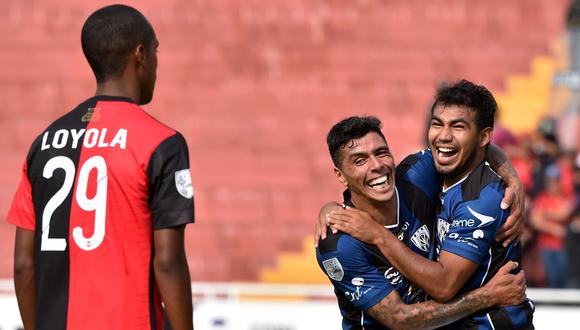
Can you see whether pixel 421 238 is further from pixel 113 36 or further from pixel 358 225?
pixel 113 36

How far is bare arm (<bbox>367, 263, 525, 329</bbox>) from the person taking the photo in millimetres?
4250

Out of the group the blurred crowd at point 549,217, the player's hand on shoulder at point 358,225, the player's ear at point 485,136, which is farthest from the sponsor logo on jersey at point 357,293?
the blurred crowd at point 549,217

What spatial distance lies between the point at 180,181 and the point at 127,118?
313mm

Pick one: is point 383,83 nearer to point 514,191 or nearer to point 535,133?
point 535,133

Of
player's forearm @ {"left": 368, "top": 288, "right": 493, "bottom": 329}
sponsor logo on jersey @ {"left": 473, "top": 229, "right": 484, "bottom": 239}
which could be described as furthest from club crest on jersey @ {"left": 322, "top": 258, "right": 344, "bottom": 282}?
sponsor logo on jersey @ {"left": 473, "top": 229, "right": 484, "bottom": 239}

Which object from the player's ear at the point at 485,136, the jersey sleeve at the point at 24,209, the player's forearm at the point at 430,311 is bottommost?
the player's forearm at the point at 430,311

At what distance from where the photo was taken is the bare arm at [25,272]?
3.79 m

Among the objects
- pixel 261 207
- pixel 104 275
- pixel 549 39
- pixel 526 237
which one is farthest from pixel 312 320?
pixel 549 39

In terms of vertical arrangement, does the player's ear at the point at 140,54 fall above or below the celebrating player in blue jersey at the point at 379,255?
above

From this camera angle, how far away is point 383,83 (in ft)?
40.4

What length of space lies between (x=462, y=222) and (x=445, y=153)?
317mm

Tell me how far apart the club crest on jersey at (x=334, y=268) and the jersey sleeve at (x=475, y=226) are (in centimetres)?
44

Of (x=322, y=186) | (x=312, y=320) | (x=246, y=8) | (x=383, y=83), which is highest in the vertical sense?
(x=246, y=8)

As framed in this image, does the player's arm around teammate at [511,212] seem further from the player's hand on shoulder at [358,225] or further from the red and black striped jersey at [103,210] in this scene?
the red and black striped jersey at [103,210]
